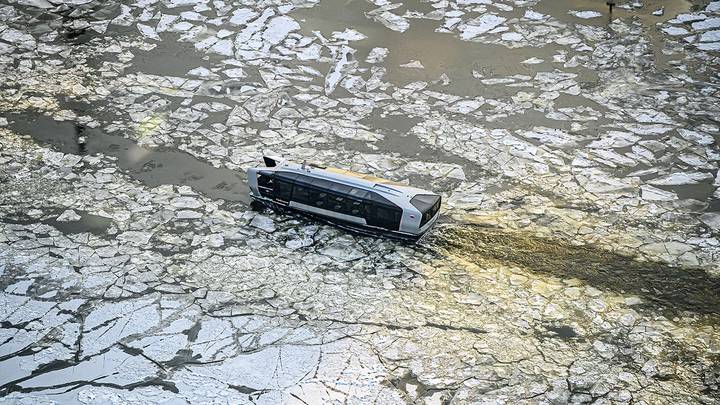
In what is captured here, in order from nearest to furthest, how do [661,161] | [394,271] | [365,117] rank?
[394,271] → [661,161] → [365,117]

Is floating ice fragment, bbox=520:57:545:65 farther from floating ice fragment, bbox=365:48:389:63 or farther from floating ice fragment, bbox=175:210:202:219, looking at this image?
floating ice fragment, bbox=175:210:202:219

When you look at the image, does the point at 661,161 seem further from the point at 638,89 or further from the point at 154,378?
the point at 154,378

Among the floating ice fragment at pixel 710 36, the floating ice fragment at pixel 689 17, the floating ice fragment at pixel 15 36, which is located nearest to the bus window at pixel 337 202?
the floating ice fragment at pixel 15 36

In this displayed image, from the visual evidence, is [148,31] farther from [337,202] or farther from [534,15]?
[534,15]

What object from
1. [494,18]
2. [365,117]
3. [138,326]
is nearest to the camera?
[138,326]

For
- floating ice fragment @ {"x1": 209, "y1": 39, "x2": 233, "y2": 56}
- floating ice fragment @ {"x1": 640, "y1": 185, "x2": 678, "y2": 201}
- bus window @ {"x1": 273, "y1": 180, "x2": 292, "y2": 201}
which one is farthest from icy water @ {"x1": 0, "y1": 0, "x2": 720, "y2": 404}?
bus window @ {"x1": 273, "y1": 180, "x2": 292, "y2": 201}

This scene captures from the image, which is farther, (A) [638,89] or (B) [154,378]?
(A) [638,89]

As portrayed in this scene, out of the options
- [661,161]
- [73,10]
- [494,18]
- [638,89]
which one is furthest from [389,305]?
[73,10]
